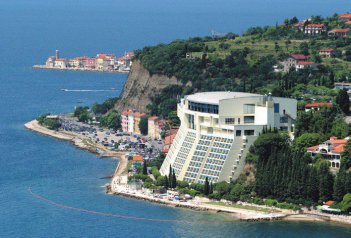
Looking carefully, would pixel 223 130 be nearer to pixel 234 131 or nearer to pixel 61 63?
pixel 234 131

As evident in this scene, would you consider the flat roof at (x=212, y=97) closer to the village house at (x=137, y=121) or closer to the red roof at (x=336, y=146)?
the red roof at (x=336, y=146)

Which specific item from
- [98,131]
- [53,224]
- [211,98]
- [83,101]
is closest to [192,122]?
[211,98]

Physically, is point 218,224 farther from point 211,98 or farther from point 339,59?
point 339,59

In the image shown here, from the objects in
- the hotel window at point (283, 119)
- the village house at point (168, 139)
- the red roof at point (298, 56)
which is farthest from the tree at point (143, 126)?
the hotel window at point (283, 119)

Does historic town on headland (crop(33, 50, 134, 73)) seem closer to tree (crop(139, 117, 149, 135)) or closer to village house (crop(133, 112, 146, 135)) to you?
village house (crop(133, 112, 146, 135))

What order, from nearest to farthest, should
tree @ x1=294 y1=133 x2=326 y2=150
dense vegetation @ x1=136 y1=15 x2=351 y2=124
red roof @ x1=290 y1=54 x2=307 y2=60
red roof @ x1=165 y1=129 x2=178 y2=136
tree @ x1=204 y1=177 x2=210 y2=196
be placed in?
tree @ x1=204 y1=177 x2=210 y2=196 < tree @ x1=294 y1=133 x2=326 y2=150 < red roof @ x1=165 y1=129 x2=178 y2=136 < dense vegetation @ x1=136 y1=15 x2=351 y2=124 < red roof @ x1=290 y1=54 x2=307 y2=60

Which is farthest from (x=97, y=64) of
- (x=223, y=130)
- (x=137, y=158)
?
(x=223, y=130)

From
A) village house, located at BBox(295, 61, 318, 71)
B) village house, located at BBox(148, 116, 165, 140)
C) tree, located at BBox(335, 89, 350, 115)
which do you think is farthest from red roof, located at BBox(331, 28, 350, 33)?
tree, located at BBox(335, 89, 350, 115)
